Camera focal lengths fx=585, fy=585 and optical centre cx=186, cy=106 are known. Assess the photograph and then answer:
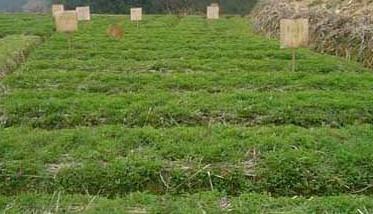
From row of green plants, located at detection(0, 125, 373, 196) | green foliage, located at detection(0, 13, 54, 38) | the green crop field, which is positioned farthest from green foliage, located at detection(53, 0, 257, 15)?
row of green plants, located at detection(0, 125, 373, 196)

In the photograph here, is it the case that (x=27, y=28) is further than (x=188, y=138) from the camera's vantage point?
Yes

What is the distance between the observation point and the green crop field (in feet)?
13.1

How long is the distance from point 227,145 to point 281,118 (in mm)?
1138

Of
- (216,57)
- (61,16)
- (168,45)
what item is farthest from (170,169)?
(168,45)

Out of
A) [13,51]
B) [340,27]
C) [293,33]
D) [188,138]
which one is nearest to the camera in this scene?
[188,138]

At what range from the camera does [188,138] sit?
5160mm

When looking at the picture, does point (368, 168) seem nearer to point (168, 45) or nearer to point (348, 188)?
point (348, 188)

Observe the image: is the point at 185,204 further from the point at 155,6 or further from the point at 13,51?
the point at 155,6

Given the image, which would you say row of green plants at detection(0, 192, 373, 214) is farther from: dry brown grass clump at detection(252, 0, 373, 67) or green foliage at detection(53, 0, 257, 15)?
green foliage at detection(53, 0, 257, 15)

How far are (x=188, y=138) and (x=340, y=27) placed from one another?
6.57 metres

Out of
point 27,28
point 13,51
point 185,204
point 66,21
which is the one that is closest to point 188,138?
point 185,204

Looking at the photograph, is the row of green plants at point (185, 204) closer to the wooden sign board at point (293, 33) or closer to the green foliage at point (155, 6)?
the wooden sign board at point (293, 33)

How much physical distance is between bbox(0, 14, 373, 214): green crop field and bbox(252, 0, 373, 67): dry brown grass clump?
84 centimetres

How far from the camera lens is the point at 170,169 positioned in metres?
4.43
